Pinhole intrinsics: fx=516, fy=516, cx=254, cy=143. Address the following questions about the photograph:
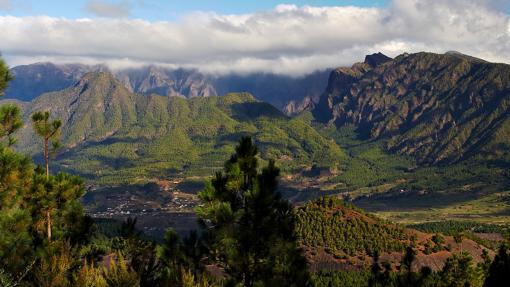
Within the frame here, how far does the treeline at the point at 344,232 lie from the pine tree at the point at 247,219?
476ft

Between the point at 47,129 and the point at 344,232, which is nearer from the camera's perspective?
the point at 47,129

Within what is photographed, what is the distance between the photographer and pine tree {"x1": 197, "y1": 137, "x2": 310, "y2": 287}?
114ft

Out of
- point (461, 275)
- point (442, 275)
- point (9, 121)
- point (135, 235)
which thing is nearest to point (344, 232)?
point (442, 275)

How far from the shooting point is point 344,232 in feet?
620

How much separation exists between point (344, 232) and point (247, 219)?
521 feet

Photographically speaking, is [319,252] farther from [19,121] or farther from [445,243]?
[19,121]

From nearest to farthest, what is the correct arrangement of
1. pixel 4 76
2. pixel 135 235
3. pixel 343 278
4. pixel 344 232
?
pixel 4 76 → pixel 135 235 → pixel 343 278 → pixel 344 232

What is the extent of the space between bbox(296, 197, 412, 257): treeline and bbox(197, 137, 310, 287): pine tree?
145 metres

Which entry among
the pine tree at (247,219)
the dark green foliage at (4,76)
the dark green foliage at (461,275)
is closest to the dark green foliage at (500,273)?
the dark green foliage at (461,275)

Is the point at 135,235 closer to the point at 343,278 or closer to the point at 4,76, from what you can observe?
the point at 4,76

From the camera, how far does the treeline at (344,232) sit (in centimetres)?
18325

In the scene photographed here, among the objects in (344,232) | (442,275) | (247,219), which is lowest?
(344,232)

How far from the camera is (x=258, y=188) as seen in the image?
35.8 m

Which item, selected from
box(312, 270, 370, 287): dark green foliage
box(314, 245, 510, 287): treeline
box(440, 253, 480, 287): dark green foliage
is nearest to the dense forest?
box(314, 245, 510, 287): treeline
